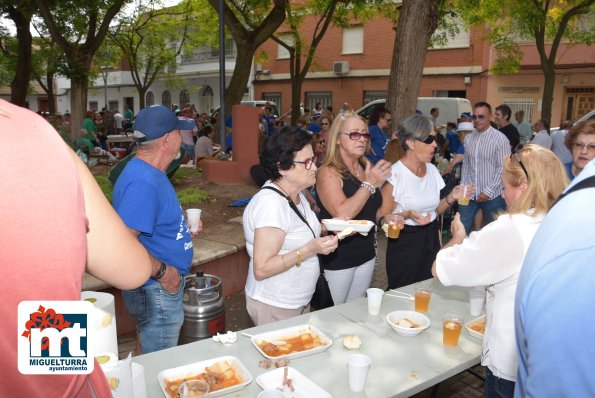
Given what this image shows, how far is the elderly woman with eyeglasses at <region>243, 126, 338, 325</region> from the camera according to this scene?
2840 millimetres

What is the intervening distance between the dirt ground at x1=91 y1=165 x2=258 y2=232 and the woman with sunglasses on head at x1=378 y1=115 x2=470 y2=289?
2625 mm

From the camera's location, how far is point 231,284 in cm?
537

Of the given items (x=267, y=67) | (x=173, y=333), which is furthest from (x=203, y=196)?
(x=267, y=67)

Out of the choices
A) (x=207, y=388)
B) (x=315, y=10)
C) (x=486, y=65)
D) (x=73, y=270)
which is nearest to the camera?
(x=73, y=270)

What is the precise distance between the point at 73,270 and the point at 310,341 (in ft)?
6.08

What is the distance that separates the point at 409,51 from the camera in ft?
23.0

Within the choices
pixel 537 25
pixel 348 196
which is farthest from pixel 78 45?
pixel 537 25

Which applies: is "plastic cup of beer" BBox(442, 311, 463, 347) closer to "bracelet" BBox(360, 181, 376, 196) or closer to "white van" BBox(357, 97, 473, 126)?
"bracelet" BBox(360, 181, 376, 196)

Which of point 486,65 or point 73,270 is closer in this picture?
point 73,270

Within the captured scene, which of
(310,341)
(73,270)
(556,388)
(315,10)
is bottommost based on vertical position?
(310,341)

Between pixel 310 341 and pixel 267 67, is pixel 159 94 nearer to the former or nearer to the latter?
pixel 267 67

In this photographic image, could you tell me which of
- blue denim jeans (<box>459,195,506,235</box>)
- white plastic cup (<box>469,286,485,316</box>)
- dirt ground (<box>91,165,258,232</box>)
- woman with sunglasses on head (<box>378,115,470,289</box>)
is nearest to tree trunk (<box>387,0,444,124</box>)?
blue denim jeans (<box>459,195,506,235</box>)

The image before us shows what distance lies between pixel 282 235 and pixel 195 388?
1068 millimetres

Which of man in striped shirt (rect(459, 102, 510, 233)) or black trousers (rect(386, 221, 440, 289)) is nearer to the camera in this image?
black trousers (rect(386, 221, 440, 289))
